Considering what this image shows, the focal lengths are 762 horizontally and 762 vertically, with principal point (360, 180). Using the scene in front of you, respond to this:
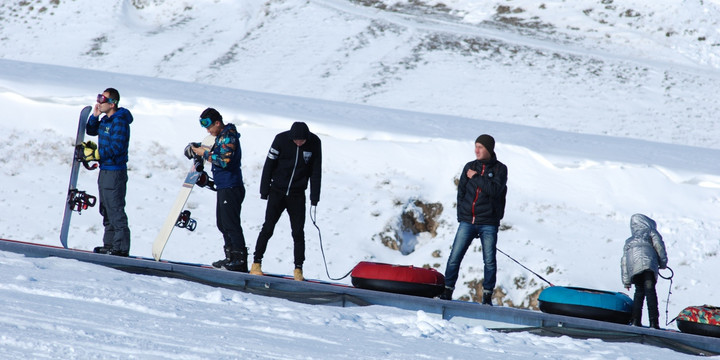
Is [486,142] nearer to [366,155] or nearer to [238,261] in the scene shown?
[238,261]

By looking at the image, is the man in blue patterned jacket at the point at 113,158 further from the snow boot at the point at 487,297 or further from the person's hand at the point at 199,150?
the snow boot at the point at 487,297

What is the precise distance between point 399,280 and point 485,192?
1261mm

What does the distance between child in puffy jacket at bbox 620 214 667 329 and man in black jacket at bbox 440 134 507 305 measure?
1309 mm

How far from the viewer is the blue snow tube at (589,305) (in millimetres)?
7391

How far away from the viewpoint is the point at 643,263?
742 cm

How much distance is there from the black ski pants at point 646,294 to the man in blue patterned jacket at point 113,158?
5310mm

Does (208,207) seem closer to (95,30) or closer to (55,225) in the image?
(55,225)

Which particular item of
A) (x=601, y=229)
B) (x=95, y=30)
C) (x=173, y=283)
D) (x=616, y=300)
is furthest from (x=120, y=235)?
(x=95, y=30)

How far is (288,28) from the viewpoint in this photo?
1331 inches

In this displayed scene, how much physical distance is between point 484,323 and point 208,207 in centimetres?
608

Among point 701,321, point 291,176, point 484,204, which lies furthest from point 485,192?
point 701,321

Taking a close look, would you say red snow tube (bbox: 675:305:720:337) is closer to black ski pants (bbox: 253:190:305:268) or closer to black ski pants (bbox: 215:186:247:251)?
black ski pants (bbox: 253:190:305:268)

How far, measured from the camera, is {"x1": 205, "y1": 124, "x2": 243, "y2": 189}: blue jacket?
25.6ft

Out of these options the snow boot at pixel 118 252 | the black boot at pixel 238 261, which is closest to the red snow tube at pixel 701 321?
the black boot at pixel 238 261
